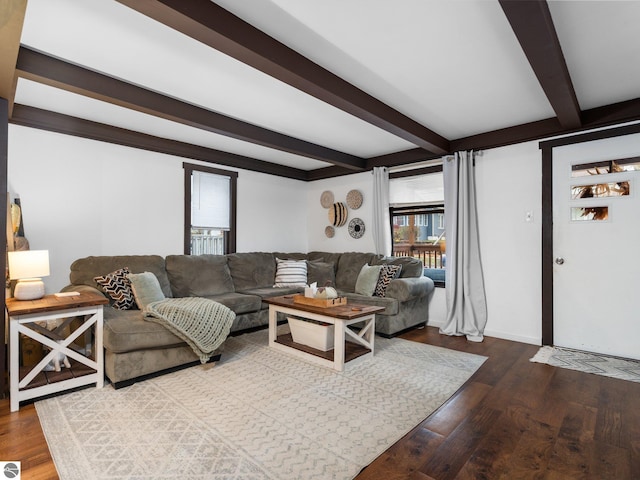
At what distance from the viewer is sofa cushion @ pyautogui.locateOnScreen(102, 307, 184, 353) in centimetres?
267

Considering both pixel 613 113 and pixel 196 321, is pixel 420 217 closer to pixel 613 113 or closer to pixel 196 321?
pixel 613 113

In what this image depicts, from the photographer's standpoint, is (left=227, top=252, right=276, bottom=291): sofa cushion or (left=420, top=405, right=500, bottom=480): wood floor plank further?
(left=227, top=252, right=276, bottom=291): sofa cushion

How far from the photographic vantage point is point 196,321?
9.91 ft

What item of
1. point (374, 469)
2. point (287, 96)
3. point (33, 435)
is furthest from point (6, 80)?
point (374, 469)

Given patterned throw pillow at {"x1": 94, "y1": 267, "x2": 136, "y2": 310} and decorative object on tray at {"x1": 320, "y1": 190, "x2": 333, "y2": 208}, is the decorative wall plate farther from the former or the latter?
patterned throw pillow at {"x1": 94, "y1": 267, "x2": 136, "y2": 310}

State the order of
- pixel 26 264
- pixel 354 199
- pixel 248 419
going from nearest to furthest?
pixel 248 419
pixel 26 264
pixel 354 199

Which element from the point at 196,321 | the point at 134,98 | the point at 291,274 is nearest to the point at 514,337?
the point at 291,274

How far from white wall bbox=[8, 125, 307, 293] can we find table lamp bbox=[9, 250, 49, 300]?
108 cm

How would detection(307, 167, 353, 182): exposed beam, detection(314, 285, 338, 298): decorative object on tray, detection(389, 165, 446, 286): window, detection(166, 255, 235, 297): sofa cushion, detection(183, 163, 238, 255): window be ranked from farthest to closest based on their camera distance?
detection(307, 167, 353, 182): exposed beam, detection(389, 165, 446, 286): window, detection(183, 163, 238, 255): window, detection(166, 255, 235, 297): sofa cushion, detection(314, 285, 338, 298): decorative object on tray

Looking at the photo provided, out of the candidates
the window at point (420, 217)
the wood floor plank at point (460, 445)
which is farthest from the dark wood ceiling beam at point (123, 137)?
the wood floor plank at point (460, 445)

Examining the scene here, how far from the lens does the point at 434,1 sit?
190cm

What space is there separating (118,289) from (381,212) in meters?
3.57

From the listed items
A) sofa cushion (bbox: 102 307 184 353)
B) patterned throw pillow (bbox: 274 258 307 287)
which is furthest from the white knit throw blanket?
patterned throw pillow (bbox: 274 258 307 287)

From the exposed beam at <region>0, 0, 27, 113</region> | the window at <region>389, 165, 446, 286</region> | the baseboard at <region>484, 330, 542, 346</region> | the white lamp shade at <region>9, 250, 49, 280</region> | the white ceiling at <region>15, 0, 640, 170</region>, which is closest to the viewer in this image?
the exposed beam at <region>0, 0, 27, 113</region>
